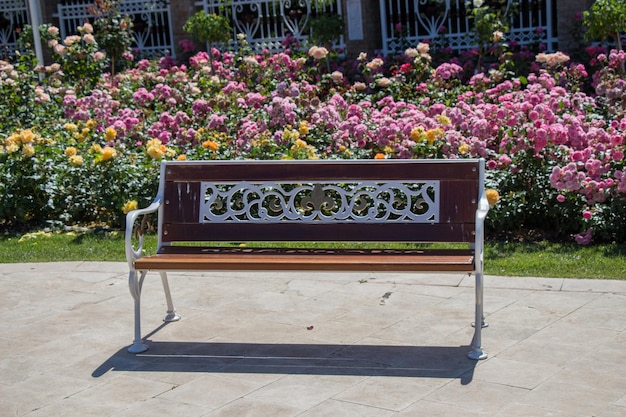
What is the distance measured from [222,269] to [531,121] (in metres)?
3.54

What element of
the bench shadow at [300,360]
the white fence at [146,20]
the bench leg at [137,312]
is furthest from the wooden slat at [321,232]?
the white fence at [146,20]

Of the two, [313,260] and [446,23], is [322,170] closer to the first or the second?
[313,260]

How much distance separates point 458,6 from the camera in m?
14.2

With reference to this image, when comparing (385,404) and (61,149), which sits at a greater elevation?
(61,149)

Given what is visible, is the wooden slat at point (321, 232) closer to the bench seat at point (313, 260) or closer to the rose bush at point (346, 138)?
the bench seat at point (313, 260)

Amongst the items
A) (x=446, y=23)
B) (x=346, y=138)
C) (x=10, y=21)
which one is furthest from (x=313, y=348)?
(x=10, y=21)

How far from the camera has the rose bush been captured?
23.2ft

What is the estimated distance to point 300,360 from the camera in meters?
4.78

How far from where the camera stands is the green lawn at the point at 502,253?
625cm

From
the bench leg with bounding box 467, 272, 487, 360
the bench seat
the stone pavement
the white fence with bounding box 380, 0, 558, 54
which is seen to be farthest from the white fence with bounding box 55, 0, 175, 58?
the bench leg with bounding box 467, 272, 487, 360

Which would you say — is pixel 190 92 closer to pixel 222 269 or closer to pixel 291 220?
pixel 291 220

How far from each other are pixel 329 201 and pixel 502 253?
1986 millimetres

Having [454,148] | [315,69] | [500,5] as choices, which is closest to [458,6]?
[500,5]

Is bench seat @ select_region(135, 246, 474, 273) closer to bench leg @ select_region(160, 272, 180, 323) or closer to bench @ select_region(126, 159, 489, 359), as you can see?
bench @ select_region(126, 159, 489, 359)
